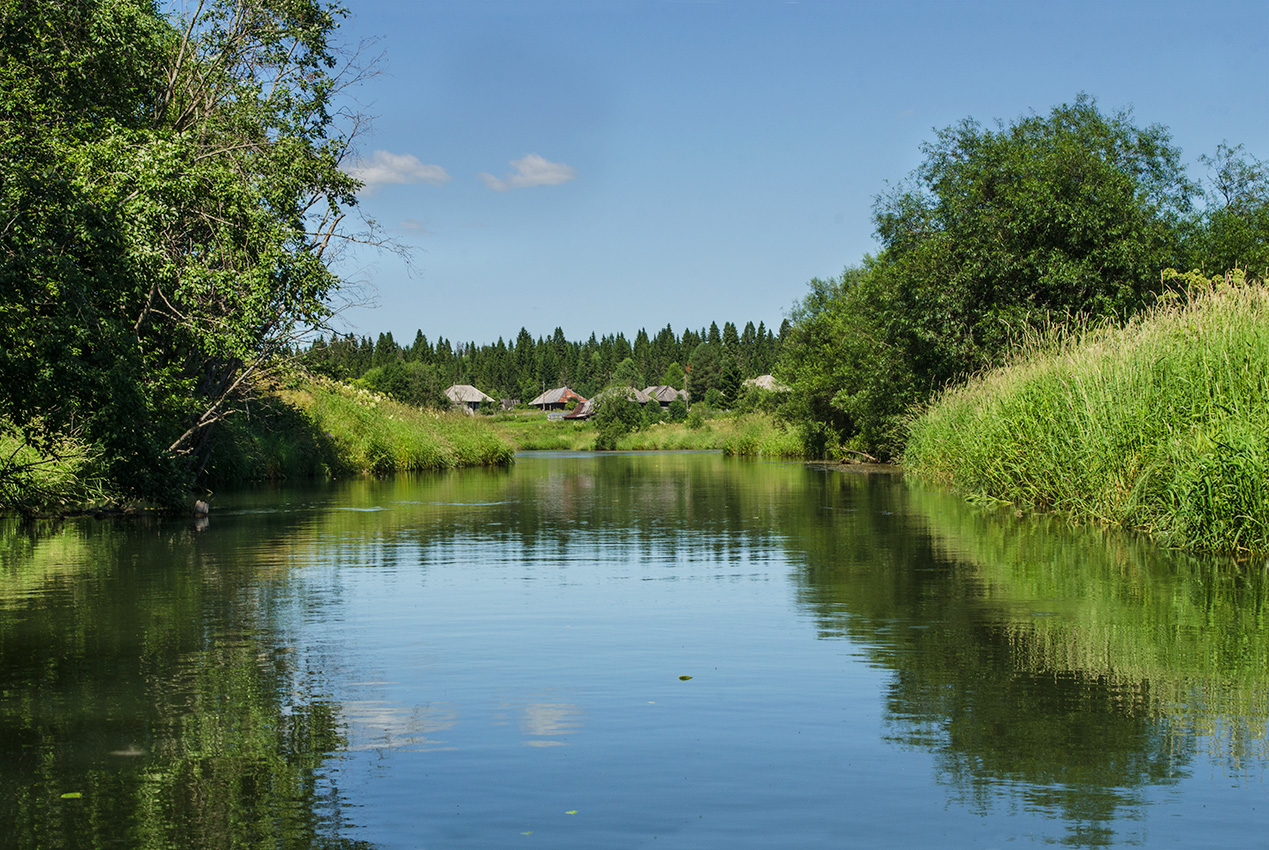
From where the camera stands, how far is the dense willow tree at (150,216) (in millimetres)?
13031

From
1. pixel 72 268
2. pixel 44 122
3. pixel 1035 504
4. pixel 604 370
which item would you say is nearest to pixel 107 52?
pixel 44 122

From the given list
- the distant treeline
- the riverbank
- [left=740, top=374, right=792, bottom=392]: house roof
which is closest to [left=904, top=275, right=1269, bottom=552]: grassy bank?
the riverbank

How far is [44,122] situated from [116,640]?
12811 millimetres

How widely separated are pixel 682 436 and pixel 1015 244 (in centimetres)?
5281

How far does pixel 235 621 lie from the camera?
9.35 meters

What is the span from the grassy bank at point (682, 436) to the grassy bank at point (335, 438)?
20.8 meters

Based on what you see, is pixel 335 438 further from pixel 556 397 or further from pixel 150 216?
pixel 556 397

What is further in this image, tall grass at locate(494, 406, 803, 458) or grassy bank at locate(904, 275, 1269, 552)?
tall grass at locate(494, 406, 803, 458)

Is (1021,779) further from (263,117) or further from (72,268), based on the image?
(263,117)

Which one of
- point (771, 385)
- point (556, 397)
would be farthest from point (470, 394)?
point (771, 385)

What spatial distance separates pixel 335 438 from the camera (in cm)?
3831

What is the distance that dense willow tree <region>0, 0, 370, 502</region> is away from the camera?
13031 mm

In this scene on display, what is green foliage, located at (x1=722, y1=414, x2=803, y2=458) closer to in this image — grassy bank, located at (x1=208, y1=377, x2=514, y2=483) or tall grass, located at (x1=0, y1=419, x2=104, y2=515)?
grassy bank, located at (x1=208, y1=377, x2=514, y2=483)

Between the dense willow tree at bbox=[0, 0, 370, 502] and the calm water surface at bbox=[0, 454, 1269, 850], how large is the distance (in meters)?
3.01
